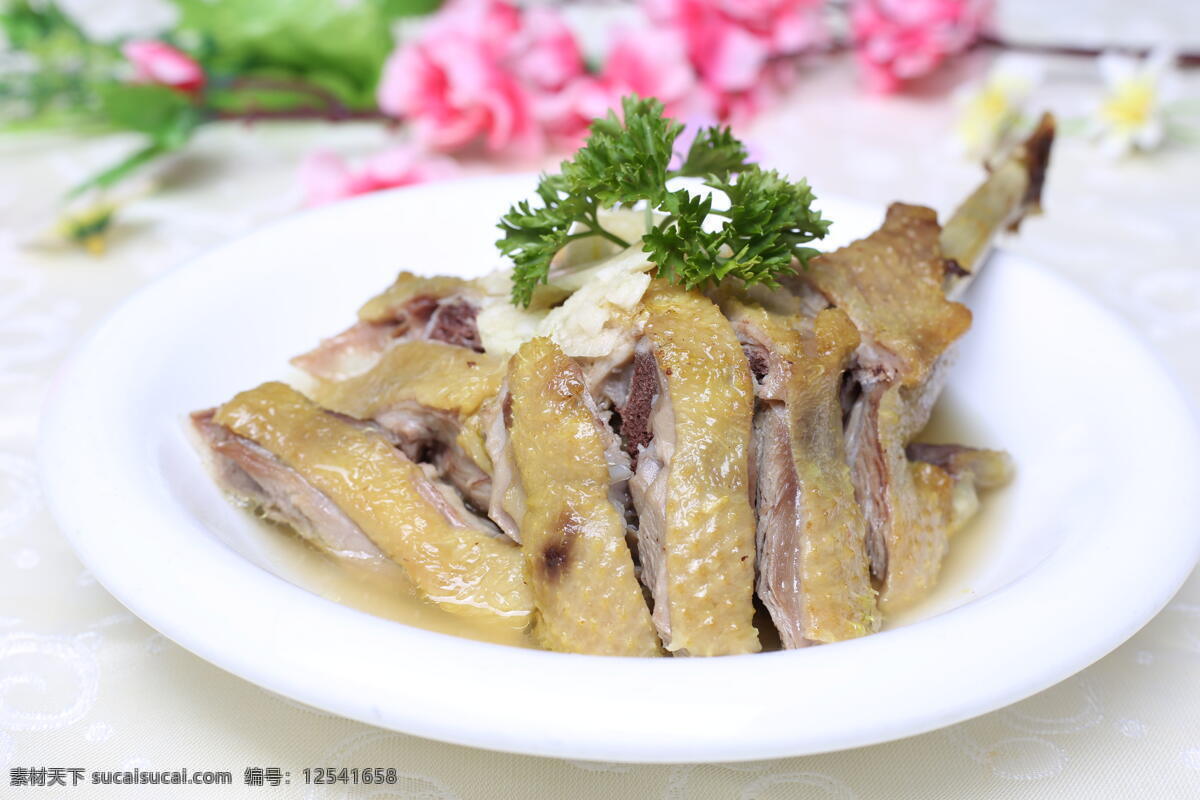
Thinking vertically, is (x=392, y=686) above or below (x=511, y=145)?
above

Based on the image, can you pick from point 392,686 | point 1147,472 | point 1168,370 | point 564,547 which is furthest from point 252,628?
point 1168,370

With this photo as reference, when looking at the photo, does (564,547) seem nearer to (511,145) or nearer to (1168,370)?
(1168,370)

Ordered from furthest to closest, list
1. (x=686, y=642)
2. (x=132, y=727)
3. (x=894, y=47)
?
(x=894, y=47) < (x=132, y=727) < (x=686, y=642)

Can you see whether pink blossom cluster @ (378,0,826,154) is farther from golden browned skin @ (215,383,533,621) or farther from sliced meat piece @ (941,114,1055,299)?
golden browned skin @ (215,383,533,621)

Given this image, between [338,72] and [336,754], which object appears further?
[338,72]

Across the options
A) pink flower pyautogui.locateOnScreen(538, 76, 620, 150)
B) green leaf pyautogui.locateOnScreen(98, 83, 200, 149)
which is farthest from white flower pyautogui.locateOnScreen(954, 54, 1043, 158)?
green leaf pyautogui.locateOnScreen(98, 83, 200, 149)

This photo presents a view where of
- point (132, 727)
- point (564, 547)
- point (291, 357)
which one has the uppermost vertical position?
point (564, 547)
